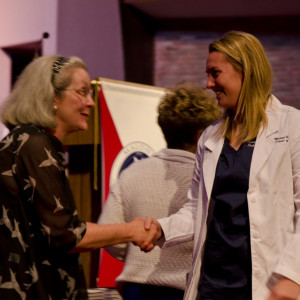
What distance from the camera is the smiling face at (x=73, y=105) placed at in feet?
7.74

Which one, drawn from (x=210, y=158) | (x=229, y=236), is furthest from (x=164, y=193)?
(x=229, y=236)

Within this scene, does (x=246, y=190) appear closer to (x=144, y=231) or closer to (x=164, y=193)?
(x=144, y=231)

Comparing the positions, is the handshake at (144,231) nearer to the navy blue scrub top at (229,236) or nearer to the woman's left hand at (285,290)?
the navy blue scrub top at (229,236)

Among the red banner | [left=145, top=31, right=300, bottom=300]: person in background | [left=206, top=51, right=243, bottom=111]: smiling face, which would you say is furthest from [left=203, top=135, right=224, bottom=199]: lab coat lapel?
the red banner

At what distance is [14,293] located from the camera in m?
2.01

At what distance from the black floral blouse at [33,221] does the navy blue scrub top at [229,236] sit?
1.60 feet

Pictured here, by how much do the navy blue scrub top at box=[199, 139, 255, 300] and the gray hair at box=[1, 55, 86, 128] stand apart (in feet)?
2.20

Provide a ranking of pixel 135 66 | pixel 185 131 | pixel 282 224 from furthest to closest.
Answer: pixel 135 66 < pixel 185 131 < pixel 282 224

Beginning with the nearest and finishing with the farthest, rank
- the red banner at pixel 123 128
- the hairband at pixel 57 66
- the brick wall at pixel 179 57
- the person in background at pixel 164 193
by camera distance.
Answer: the hairband at pixel 57 66, the person in background at pixel 164 193, the red banner at pixel 123 128, the brick wall at pixel 179 57

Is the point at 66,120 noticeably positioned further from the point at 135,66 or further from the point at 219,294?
the point at 135,66

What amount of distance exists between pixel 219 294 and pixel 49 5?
13.6 ft

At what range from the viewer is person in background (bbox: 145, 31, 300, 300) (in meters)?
1.97

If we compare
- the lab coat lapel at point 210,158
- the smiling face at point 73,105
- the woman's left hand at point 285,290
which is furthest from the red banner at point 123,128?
the woman's left hand at point 285,290

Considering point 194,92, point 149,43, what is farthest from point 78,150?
point 149,43
